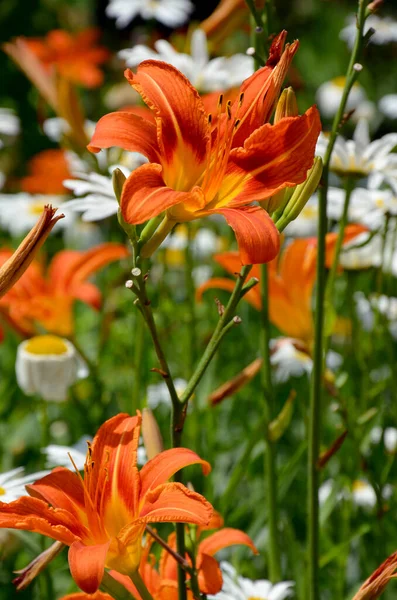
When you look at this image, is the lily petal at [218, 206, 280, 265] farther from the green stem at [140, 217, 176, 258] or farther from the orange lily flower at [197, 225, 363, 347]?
the orange lily flower at [197, 225, 363, 347]

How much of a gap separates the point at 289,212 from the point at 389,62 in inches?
96.8

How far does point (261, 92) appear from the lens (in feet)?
1.74

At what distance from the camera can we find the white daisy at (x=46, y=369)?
3.02ft

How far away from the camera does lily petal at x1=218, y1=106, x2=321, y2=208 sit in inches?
19.6

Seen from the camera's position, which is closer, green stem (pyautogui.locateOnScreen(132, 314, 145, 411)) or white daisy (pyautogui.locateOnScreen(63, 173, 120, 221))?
white daisy (pyautogui.locateOnScreen(63, 173, 120, 221))

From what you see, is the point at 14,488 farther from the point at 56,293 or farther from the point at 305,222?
the point at 305,222

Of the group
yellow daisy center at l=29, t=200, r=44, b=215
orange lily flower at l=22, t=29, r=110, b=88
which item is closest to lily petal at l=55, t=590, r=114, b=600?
yellow daisy center at l=29, t=200, r=44, b=215

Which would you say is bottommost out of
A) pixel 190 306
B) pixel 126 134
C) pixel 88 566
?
pixel 88 566

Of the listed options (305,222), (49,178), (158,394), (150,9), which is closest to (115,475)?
(158,394)

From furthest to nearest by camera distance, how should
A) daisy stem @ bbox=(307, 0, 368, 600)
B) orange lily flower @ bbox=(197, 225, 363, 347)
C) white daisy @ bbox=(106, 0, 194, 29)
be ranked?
white daisy @ bbox=(106, 0, 194, 29) < orange lily flower @ bbox=(197, 225, 363, 347) < daisy stem @ bbox=(307, 0, 368, 600)

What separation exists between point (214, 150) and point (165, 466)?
7.5 inches

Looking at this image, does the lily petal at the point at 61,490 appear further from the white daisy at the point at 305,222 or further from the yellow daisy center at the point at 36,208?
the yellow daisy center at the point at 36,208

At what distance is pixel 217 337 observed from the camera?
516 mm

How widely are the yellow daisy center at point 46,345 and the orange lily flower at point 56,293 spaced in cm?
5
